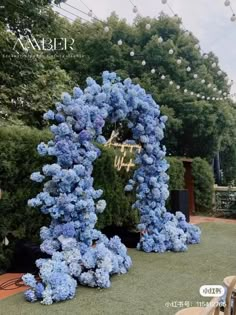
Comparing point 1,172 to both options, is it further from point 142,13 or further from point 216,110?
point 216,110

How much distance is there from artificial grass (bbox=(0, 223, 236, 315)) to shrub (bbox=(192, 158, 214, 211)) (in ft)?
18.7

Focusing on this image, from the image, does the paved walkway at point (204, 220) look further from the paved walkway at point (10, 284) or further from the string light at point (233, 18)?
the paved walkway at point (10, 284)

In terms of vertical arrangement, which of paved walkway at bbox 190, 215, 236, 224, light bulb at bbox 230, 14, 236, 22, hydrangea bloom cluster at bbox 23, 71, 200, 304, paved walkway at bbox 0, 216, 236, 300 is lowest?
paved walkway at bbox 0, 216, 236, 300

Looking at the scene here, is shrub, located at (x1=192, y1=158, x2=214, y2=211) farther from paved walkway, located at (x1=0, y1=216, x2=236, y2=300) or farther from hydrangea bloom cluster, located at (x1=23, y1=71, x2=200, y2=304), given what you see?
paved walkway, located at (x1=0, y1=216, x2=236, y2=300)

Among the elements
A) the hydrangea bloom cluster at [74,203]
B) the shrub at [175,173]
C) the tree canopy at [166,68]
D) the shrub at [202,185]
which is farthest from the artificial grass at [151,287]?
the tree canopy at [166,68]

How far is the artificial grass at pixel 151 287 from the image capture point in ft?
10.8

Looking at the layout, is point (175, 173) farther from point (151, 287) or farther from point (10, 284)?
point (10, 284)

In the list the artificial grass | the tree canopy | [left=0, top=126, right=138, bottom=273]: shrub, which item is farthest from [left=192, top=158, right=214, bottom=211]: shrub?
[left=0, top=126, right=138, bottom=273]: shrub

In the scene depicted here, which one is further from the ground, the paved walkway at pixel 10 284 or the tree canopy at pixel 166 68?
the tree canopy at pixel 166 68

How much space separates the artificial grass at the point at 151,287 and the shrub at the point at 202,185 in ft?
18.7

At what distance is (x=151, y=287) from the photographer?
388cm

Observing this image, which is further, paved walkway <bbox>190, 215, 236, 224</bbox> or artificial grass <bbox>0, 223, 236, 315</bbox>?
paved walkway <bbox>190, 215, 236, 224</bbox>

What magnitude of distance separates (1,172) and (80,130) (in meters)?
1.18

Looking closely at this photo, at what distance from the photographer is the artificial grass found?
3.30m
